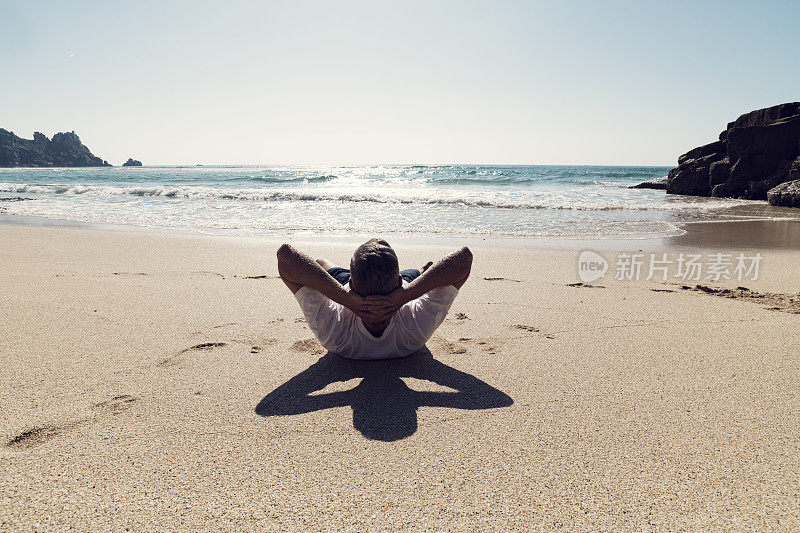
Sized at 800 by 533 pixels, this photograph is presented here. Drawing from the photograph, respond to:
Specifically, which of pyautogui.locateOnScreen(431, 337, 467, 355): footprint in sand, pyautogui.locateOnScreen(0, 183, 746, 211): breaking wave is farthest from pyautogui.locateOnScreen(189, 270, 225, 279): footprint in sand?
pyautogui.locateOnScreen(0, 183, 746, 211): breaking wave

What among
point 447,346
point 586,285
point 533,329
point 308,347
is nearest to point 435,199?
point 586,285

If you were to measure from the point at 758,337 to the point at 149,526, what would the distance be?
3.92 meters

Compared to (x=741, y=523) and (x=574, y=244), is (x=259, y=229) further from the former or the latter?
(x=741, y=523)

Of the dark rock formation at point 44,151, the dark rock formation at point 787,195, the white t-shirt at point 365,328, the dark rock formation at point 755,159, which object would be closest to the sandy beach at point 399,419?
the white t-shirt at point 365,328

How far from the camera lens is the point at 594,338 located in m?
3.36

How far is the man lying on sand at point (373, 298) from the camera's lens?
2.54m

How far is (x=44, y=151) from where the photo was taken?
88562 millimetres

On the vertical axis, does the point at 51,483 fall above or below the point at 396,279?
below

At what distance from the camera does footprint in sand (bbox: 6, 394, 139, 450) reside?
191 cm

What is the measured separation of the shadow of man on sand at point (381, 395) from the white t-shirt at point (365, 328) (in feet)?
0.37

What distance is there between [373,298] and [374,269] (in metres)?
0.16

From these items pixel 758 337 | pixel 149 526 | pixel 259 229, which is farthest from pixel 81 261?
pixel 758 337

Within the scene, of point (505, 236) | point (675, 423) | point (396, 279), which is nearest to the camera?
point (675, 423)

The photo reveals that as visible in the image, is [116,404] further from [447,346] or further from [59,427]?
[447,346]
